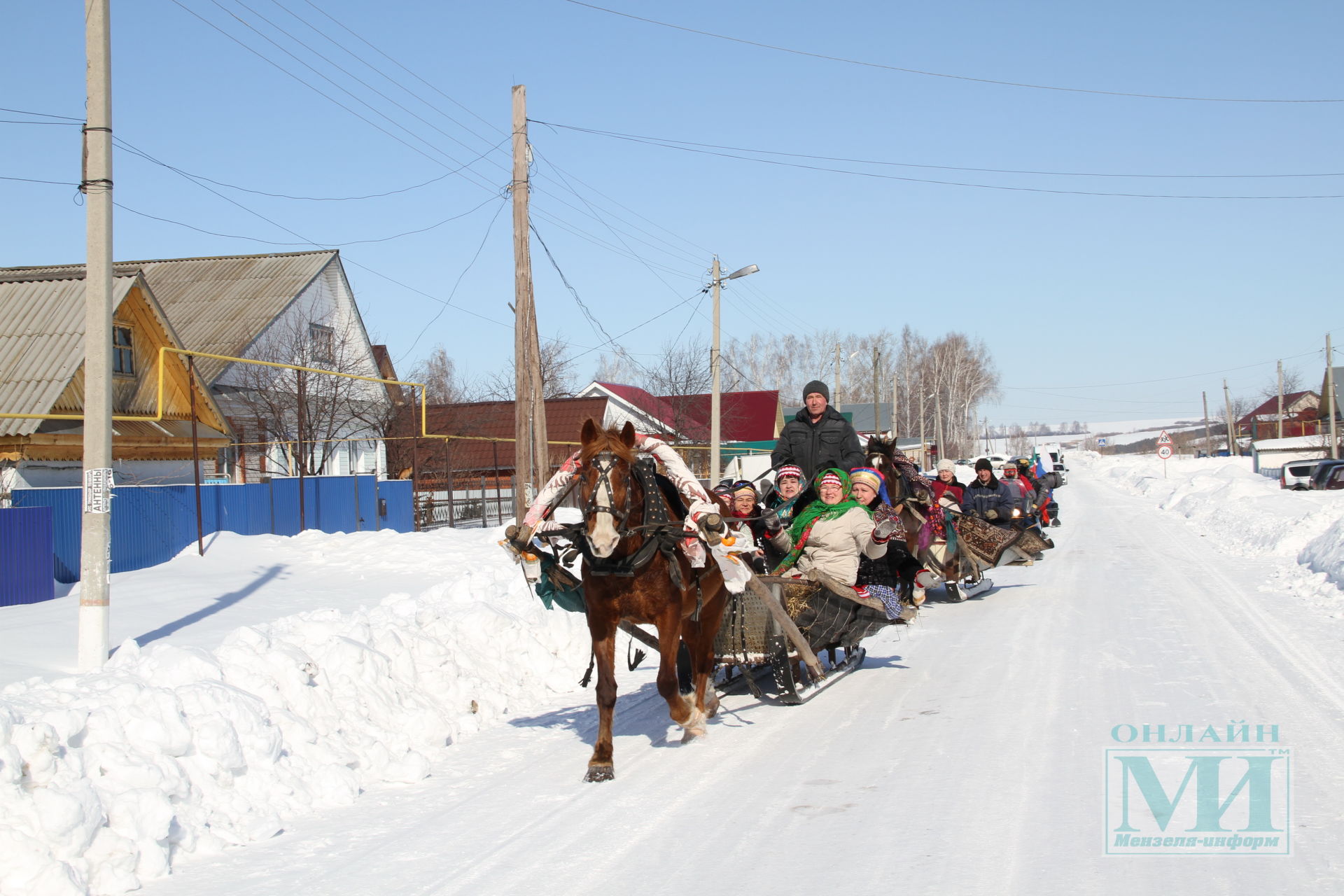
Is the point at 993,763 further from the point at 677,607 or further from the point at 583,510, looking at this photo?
the point at 583,510

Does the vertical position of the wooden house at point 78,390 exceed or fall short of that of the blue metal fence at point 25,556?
it exceeds it

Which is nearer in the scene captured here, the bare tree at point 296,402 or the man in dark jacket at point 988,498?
the man in dark jacket at point 988,498

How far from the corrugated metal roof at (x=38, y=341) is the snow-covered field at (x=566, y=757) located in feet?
22.0

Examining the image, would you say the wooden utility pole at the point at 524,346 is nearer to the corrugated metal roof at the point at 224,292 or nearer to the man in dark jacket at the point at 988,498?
the man in dark jacket at the point at 988,498

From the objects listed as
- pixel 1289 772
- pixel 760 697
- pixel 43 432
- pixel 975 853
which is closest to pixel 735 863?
pixel 975 853

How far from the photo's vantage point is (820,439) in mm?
9766

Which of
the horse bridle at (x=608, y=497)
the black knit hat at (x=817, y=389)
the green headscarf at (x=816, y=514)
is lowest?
the green headscarf at (x=816, y=514)

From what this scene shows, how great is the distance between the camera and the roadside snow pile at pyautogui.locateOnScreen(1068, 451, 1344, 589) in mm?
16016

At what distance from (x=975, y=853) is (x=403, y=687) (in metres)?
4.53

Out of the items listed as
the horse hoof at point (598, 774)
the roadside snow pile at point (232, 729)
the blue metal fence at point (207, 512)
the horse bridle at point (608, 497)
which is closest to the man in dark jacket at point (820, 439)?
the roadside snow pile at point (232, 729)

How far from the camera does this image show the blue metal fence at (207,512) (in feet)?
46.6

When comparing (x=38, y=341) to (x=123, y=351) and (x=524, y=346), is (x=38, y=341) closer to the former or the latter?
(x=123, y=351)

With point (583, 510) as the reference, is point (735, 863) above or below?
below

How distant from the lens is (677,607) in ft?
22.2
